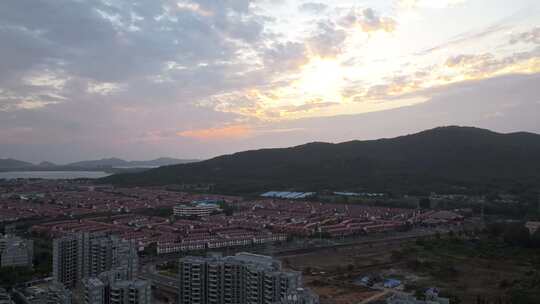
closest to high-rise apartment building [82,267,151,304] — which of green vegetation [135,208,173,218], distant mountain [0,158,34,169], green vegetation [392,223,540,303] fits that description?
green vegetation [392,223,540,303]

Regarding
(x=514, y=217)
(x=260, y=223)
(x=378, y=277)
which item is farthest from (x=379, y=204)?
(x=378, y=277)

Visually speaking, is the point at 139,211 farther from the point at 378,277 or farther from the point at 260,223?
the point at 378,277

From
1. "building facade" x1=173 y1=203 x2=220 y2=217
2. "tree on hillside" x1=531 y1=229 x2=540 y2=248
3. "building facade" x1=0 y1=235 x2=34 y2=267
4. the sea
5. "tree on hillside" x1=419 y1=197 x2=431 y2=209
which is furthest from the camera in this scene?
the sea

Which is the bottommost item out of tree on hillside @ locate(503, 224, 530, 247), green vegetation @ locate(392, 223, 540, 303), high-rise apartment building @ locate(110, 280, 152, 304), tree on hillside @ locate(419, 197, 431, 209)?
green vegetation @ locate(392, 223, 540, 303)

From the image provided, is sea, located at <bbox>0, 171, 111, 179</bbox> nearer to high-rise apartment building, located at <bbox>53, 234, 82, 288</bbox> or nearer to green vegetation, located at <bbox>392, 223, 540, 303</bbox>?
high-rise apartment building, located at <bbox>53, 234, 82, 288</bbox>

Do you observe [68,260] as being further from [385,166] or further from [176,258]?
[385,166]

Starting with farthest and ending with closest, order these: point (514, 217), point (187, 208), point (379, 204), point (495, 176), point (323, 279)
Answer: point (495, 176)
point (379, 204)
point (187, 208)
point (514, 217)
point (323, 279)
